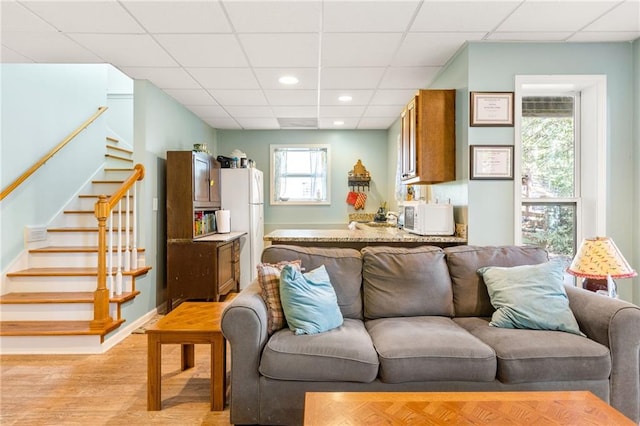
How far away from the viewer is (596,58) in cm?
308

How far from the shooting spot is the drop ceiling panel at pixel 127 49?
2.94 meters

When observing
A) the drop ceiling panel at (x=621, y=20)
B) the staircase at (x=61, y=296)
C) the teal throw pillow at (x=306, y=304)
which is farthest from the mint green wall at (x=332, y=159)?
the teal throw pillow at (x=306, y=304)

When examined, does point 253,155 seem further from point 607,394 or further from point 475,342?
point 607,394

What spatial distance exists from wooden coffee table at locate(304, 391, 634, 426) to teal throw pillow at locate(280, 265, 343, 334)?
557mm

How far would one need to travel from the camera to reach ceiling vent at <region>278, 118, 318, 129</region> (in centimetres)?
571

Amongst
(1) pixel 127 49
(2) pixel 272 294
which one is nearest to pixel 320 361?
(2) pixel 272 294

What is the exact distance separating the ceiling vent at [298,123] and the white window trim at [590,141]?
10.6 feet

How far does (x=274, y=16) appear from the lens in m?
2.61

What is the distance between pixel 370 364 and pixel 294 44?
98.6 inches

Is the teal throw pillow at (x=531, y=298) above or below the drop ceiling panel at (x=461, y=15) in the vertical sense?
below

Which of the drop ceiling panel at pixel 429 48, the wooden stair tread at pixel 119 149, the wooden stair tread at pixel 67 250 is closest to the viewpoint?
the drop ceiling panel at pixel 429 48

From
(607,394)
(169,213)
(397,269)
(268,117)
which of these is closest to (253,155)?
(268,117)

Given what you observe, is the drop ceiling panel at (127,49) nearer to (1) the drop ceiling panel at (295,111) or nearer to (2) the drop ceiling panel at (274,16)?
(2) the drop ceiling panel at (274,16)

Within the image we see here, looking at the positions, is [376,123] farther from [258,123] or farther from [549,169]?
[549,169]
